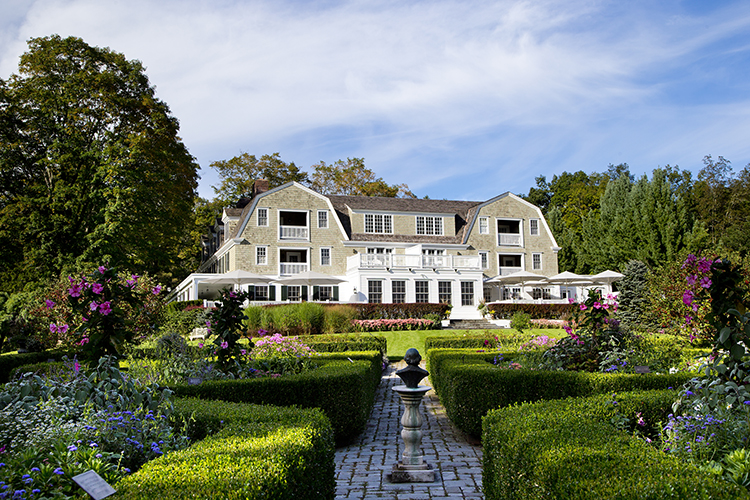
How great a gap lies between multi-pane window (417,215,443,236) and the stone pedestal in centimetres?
2956

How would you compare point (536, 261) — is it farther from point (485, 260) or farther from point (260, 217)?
point (260, 217)

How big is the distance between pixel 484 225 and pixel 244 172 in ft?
68.1

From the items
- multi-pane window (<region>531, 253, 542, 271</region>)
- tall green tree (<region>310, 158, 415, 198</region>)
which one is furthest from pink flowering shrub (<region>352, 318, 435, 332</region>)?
tall green tree (<region>310, 158, 415, 198</region>)

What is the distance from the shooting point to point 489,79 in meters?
10.7

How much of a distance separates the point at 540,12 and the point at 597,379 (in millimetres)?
6183

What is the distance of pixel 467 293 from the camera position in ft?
103

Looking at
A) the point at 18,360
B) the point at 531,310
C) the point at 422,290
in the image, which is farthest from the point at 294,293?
the point at 18,360

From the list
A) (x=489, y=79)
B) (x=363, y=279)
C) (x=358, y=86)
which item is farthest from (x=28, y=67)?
(x=489, y=79)

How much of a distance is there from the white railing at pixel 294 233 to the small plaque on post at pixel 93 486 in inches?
1162

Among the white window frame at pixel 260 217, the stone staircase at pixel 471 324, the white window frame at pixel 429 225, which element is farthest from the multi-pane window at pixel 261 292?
the stone staircase at pixel 471 324

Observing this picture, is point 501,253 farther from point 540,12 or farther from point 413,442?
point 413,442

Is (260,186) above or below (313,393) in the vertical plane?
above

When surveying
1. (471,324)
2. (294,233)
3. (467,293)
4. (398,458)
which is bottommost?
(398,458)

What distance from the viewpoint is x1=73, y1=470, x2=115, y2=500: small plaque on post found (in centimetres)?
270
